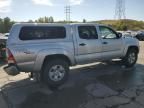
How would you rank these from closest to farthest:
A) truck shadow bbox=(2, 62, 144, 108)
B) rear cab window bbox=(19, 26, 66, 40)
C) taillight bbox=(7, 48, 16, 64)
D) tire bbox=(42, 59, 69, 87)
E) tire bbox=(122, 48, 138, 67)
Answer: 1. truck shadow bbox=(2, 62, 144, 108)
2. taillight bbox=(7, 48, 16, 64)
3. rear cab window bbox=(19, 26, 66, 40)
4. tire bbox=(42, 59, 69, 87)
5. tire bbox=(122, 48, 138, 67)

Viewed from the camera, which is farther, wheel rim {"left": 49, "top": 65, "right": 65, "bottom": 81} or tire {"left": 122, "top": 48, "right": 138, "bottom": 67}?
tire {"left": 122, "top": 48, "right": 138, "bottom": 67}

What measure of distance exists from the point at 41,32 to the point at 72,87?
193 centimetres

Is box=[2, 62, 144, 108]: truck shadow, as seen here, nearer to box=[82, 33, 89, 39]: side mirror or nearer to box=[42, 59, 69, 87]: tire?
box=[42, 59, 69, 87]: tire

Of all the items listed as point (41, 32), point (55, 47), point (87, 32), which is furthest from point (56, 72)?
point (87, 32)

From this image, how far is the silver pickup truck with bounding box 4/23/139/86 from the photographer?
18.8ft

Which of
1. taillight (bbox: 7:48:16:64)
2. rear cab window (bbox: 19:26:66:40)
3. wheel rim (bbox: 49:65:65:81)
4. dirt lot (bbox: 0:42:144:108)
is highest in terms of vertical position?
rear cab window (bbox: 19:26:66:40)

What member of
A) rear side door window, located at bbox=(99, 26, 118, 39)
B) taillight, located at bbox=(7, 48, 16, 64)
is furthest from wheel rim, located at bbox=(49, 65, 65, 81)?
rear side door window, located at bbox=(99, 26, 118, 39)

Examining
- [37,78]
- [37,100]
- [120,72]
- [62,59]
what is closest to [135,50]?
[120,72]

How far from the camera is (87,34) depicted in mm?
7094

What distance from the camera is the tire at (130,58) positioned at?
8.58 meters

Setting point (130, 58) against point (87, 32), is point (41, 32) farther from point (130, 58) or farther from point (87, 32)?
point (130, 58)

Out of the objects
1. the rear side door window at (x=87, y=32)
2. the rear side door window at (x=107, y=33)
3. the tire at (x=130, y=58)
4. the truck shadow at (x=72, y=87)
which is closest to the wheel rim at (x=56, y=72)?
the truck shadow at (x=72, y=87)

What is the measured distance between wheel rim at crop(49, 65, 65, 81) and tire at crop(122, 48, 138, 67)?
132 inches

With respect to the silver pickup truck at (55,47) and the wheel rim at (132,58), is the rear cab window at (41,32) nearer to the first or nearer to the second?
the silver pickup truck at (55,47)
